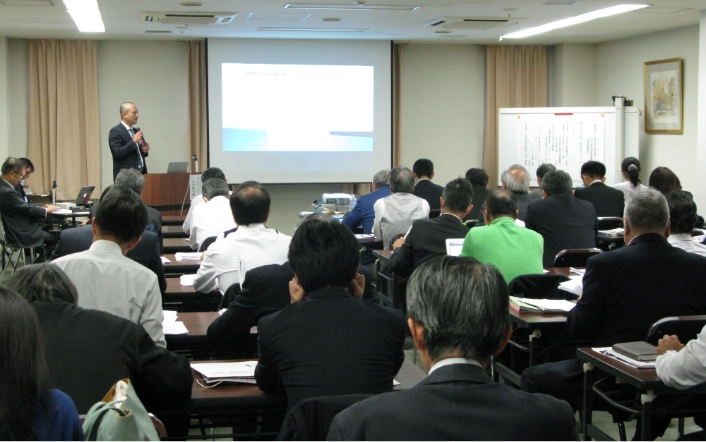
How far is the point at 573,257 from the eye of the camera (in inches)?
185

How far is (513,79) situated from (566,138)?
1418mm

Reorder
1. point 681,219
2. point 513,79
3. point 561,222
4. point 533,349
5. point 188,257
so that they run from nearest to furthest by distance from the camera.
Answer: point 533,349, point 681,219, point 188,257, point 561,222, point 513,79

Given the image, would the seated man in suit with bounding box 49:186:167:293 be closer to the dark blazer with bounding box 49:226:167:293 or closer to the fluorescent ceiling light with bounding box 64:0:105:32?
the dark blazer with bounding box 49:226:167:293

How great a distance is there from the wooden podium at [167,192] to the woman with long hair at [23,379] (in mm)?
7333

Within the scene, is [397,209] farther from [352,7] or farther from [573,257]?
[352,7]

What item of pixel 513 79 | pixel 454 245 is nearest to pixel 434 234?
pixel 454 245

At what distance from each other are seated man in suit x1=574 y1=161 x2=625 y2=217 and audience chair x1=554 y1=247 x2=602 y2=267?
257 cm

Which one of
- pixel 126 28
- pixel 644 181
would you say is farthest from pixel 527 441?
pixel 644 181

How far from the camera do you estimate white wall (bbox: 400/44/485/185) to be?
11016mm

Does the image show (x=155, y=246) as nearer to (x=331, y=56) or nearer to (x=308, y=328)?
(x=308, y=328)

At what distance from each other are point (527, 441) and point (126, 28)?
343 inches

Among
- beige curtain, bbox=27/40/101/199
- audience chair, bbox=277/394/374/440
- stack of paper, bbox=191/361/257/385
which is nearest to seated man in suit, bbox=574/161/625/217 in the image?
stack of paper, bbox=191/361/257/385

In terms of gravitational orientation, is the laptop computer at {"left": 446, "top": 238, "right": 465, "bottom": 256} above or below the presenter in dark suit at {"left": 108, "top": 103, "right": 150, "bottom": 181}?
below

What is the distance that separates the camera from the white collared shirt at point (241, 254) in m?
3.65
